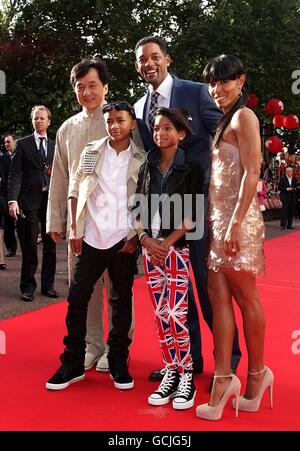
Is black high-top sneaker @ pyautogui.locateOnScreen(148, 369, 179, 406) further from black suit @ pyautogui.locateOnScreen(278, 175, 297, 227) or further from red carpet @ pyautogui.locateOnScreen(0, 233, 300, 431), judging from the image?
black suit @ pyautogui.locateOnScreen(278, 175, 297, 227)

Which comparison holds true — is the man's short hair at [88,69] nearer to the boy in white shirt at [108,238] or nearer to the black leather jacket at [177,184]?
the boy in white shirt at [108,238]

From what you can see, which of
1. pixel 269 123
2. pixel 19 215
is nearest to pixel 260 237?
pixel 19 215

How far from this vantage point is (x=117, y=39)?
46.7 feet

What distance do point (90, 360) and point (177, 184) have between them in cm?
124

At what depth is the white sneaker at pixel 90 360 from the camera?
329 cm

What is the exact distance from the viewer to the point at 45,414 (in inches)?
99.5

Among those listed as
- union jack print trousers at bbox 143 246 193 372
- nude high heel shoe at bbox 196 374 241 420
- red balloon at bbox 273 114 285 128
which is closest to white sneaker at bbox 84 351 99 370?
union jack print trousers at bbox 143 246 193 372

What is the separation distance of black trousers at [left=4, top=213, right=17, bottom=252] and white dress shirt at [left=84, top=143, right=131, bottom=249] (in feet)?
17.7

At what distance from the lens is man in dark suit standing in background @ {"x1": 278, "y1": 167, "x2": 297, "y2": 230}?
546 inches

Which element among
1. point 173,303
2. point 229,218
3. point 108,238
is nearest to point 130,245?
point 108,238

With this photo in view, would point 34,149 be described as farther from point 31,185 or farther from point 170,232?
point 170,232

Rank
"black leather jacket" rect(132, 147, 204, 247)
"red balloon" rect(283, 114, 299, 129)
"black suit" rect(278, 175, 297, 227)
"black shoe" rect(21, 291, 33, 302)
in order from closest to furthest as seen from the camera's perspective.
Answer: "black leather jacket" rect(132, 147, 204, 247) → "black shoe" rect(21, 291, 33, 302) → "black suit" rect(278, 175, 297, 227) → "red balloon" rect(283, 114, 299, 129)

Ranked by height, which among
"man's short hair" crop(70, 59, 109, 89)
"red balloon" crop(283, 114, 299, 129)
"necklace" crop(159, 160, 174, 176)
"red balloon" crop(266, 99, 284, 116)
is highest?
"red balloon" crop(266, 99, 284, 116)
